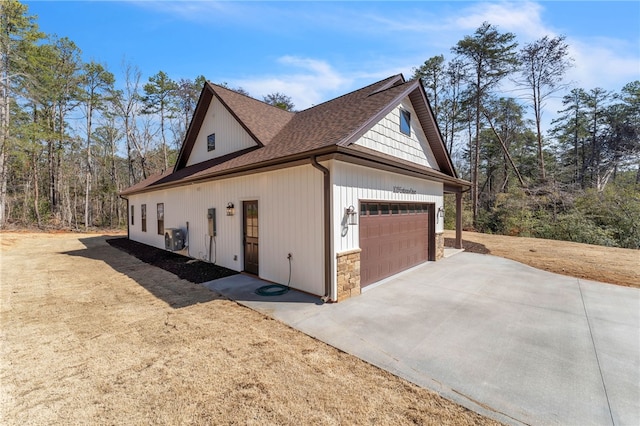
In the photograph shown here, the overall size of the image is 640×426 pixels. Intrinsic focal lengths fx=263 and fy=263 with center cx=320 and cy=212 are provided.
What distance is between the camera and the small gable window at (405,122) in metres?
7.94

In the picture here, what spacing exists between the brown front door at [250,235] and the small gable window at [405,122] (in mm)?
4916

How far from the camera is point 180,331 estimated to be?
4020 mm

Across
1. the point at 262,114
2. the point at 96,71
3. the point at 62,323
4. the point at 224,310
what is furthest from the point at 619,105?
the point at 96,71

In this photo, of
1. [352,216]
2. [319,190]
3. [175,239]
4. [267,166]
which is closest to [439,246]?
[352,216]

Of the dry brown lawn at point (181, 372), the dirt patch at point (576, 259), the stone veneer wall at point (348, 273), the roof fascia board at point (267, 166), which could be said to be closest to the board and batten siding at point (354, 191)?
the stone veneer wall at point (348, 273)

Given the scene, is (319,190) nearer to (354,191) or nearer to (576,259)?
(354,191)

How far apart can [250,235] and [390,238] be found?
12.5 ft

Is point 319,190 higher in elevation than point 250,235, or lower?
higher

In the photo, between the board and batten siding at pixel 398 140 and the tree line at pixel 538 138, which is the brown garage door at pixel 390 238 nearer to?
the board and batten siding at pixel 398 140

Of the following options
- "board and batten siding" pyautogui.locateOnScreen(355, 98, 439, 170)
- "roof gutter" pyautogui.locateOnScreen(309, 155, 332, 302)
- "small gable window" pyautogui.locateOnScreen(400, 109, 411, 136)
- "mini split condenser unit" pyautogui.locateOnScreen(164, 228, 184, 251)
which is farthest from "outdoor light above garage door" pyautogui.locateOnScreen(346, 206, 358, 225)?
"mini split condenser unit" pyautogui.locateOnScreen(164, 228, 184, 251)

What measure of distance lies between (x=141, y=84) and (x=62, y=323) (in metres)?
25.8

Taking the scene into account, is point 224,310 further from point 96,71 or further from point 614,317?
point 96,71

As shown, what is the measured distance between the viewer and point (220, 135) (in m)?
9.80

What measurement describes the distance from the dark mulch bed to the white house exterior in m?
0.34
